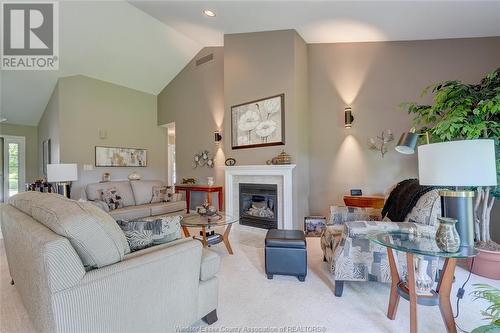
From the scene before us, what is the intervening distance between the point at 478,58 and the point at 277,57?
115 inches

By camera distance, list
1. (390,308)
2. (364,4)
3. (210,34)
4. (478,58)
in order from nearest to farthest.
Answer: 1. (390,308)
2. (364,4)
3. (478,58)
4. (210,34)

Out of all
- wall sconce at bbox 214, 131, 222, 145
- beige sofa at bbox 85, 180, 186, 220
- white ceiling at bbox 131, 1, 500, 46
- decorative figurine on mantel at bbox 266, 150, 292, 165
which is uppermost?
white ceiling at bbox 131, 1, 500, 46

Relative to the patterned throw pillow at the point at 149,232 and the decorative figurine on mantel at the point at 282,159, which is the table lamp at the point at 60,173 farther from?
the decorative figurine on mantel at the point at 282,159

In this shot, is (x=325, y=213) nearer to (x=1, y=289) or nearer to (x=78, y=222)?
(x=78, y=222)

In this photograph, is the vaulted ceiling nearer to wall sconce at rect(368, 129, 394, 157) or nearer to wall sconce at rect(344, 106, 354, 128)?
wall sconce at rect(344, 106, 354, 128)

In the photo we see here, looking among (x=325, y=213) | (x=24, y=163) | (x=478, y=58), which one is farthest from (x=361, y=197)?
A: (x=24, y=163)

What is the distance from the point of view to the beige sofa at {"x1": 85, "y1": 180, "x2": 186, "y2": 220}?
4028mm

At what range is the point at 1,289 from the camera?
2293 mm

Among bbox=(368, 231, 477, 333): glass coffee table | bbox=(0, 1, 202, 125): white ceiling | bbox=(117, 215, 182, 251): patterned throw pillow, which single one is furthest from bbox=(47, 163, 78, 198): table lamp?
bbox=(368, 231, 477, 333): glass coffee table

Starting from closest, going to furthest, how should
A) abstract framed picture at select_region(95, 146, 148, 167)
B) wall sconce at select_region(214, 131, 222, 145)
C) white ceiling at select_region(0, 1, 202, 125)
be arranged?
white ceiling at select_region(0, 1, 202, 125)
wall sconce at select_region(214, 131, 222, 145)
abstract framed picture at select_region(95, 146, 148, 167)

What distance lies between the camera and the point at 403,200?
2.49m

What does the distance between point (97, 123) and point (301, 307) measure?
19.1 ft

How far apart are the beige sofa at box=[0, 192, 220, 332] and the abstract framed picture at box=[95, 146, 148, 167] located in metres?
4.42

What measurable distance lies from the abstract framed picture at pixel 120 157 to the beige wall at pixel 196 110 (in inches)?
37.9
